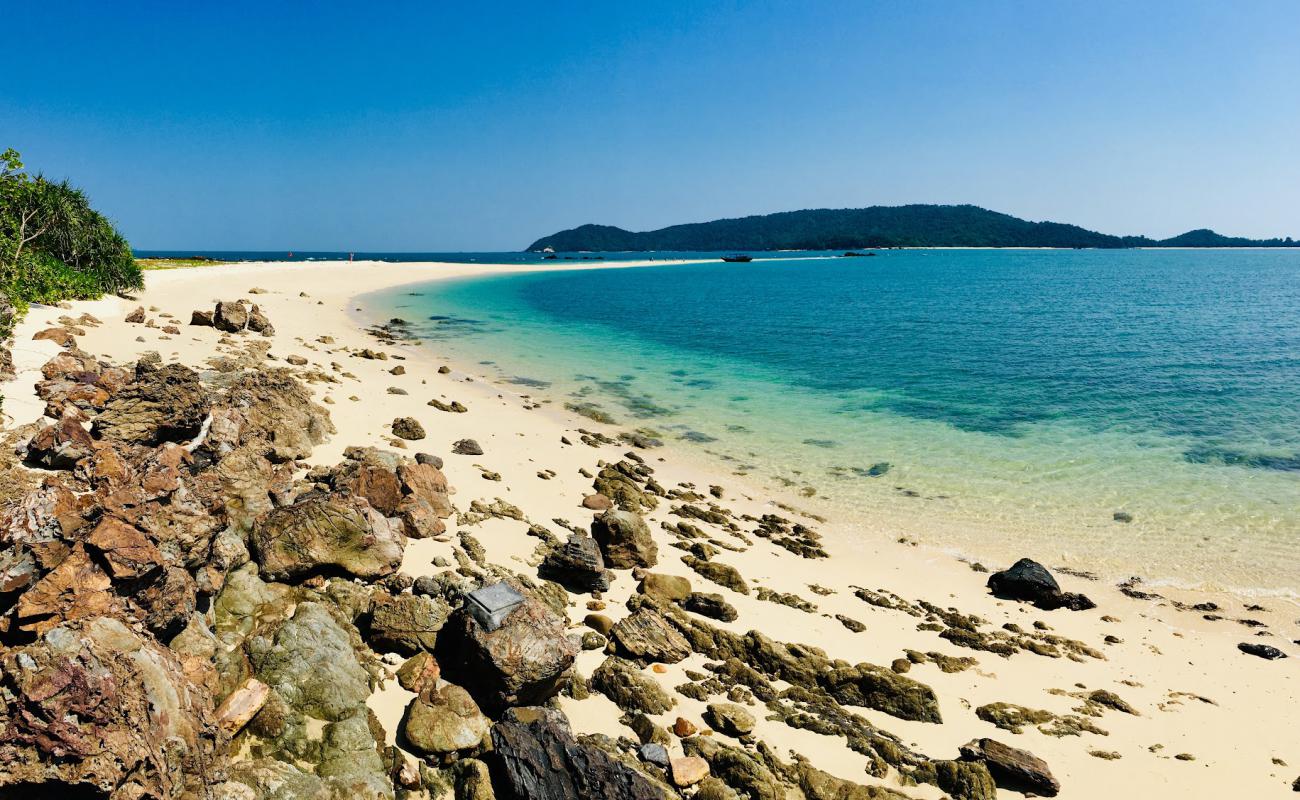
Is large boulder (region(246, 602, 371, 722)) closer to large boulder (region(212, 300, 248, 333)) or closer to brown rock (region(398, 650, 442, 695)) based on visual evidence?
brown rock (region(398, 650, 442, 695))

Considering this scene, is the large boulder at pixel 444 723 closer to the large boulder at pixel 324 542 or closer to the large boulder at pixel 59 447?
the large boulder at pixel 324 542

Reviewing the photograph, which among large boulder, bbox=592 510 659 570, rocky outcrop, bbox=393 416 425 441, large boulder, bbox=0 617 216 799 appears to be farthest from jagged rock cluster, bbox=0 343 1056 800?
rocky outcrop, bbox=393 416 425 441

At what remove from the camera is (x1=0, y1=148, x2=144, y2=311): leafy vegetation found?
2019cm

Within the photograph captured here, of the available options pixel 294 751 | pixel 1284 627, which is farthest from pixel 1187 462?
pixel 294 751

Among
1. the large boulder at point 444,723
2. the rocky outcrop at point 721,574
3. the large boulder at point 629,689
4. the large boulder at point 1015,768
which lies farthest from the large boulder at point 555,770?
the rocky outcrop at point 721,574

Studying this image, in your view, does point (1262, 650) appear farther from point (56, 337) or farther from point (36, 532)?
point (56, 337)

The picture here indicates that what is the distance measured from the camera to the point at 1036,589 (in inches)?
428

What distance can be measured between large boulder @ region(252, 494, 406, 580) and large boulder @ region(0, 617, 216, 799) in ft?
7.96

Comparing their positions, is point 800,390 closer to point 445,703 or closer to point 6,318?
point 445,703

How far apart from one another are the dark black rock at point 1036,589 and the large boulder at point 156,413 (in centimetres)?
1370

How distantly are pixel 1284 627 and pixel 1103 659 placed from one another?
4.02 metres

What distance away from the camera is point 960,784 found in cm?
619

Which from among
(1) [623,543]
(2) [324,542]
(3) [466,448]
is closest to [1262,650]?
(1) [623,543]

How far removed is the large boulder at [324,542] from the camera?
696cm
